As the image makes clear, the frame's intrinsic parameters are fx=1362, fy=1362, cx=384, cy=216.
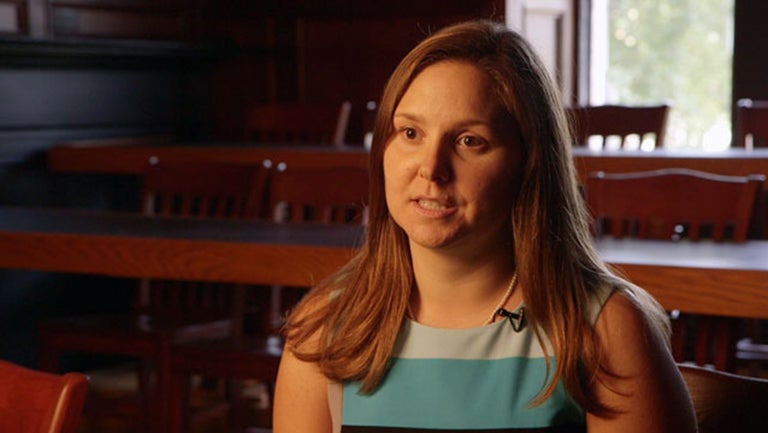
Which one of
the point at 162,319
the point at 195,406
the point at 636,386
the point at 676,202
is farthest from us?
the point at 195,406

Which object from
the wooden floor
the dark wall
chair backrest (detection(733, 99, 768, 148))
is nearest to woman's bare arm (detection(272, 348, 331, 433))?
the wooden floor

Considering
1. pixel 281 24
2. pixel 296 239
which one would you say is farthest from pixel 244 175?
pixel 281 24

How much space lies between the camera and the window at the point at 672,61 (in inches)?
230

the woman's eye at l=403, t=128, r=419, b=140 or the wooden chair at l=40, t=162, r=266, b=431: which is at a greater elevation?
the woman's eye at l=403, t=128, r=419, b=140

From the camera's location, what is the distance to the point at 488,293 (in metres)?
1.37

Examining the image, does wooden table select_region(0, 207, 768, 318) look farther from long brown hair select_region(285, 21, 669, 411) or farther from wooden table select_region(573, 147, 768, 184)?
long brown hair select_region(285, 21, 669, 411)

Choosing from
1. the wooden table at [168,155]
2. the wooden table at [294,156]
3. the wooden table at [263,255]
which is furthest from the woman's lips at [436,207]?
the wooden table at [168,155]

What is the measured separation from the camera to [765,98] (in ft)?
18.2

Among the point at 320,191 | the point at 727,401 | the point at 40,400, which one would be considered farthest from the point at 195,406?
the point at 727,401

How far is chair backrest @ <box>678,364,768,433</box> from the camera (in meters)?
1.41

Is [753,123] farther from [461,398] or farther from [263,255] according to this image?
[461,398]

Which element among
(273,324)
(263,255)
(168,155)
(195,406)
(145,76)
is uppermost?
(145,76)

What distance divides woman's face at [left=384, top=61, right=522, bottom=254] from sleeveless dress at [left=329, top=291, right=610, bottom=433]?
0.31 feet

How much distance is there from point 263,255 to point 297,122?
240 centimetres
